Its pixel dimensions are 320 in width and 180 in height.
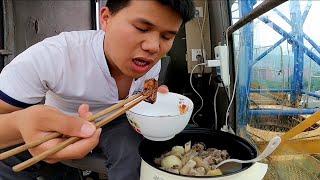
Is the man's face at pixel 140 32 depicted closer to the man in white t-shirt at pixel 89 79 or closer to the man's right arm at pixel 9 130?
the man in white t-shirt at pixel 89 79

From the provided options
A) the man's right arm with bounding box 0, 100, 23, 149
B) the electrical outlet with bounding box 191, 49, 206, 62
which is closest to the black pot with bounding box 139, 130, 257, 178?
the man's right arm with bounding box 0, 100, 23, 149

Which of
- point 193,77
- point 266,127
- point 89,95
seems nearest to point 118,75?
point 89,95

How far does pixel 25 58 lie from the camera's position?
2.94ft

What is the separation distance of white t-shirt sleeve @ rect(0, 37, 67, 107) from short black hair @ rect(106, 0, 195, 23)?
0.79 ft

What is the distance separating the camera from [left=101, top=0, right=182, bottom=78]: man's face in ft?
2.64

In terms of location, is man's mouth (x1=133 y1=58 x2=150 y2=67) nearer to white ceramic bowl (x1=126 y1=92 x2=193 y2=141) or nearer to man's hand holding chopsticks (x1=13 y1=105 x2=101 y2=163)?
white ceramic bowl (x1=126 y1=92 x2=193 y2=141)

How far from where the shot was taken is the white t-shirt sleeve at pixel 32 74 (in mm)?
861

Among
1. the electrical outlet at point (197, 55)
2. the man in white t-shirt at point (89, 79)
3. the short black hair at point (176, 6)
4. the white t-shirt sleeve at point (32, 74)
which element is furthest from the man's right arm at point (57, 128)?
the electrical outlet at point (197, 55)

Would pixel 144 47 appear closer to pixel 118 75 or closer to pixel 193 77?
pixel 118 75

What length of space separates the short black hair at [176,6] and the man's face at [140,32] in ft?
0.04

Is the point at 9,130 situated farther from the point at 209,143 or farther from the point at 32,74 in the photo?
the point at 209,143

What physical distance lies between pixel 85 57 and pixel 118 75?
0.15m

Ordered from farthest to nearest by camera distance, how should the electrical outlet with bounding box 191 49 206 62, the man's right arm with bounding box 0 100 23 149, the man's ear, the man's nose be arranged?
the electrical outlet with bounding box 191 49 206 62 < the man's ear < the man's nose < the man's right arm with bounding box 0 100 23 149

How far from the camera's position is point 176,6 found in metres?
0.81
